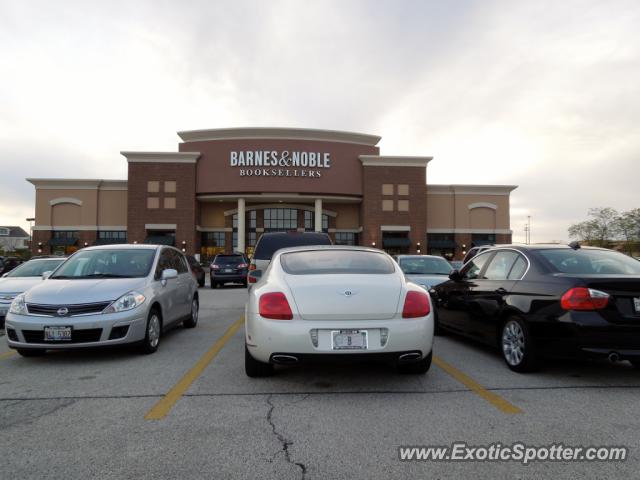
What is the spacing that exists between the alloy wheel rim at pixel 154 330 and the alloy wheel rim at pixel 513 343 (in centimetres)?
466

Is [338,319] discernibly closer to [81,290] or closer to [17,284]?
[81,290]

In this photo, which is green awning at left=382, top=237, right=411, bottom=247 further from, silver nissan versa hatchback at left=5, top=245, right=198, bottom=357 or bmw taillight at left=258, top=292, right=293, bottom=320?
bmw taillight at left=258, top=292, right=293, bottom=320

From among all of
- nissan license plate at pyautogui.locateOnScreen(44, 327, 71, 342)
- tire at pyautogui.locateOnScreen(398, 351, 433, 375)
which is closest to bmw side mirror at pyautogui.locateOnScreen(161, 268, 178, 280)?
nissan license plate at pyautogui.locateOnScreen(44, 327, 71, 342)

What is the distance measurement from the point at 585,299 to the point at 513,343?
3.53ft

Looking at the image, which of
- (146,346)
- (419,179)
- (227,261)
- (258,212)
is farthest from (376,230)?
(146,346)

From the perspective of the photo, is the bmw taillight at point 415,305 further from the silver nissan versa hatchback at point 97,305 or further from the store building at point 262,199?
the store building at point 262,199

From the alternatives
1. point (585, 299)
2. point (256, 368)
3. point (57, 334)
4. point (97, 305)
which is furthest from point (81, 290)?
point (585, 299)

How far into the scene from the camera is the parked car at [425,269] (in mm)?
9276

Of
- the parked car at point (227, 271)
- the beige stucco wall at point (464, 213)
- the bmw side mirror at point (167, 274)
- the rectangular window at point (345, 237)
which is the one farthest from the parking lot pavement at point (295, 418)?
the beige stucco wall at point (464, 213)

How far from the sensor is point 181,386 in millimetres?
4684

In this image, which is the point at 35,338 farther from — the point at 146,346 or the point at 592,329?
the point at 592,329

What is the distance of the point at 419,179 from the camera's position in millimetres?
48219

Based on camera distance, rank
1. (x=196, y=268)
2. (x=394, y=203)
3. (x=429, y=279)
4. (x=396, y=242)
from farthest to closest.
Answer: (x=394, y=203)
(x=396, y=242)
(x=196, y=268)
(x=429, y=279)

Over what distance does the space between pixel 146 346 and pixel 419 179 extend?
44.8 m
